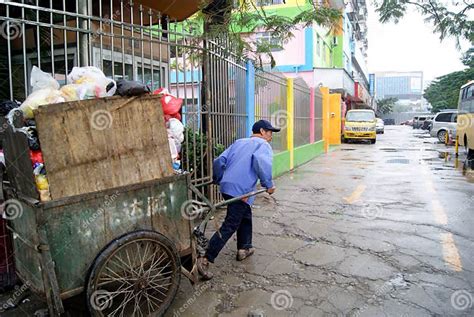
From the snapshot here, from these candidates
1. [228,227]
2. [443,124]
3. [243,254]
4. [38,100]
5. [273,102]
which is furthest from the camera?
[443,124]

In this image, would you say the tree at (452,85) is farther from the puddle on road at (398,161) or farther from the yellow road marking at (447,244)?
the yellow road marking at (447,244)

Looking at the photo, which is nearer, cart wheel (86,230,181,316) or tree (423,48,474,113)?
cart wheel (86,230,181,316)

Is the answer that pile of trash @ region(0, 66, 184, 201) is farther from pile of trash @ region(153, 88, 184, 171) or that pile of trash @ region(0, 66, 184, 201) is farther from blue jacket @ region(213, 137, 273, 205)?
blue jacket @ region(213, 137, 273, 205)

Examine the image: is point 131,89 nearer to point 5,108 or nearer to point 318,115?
point 5,108

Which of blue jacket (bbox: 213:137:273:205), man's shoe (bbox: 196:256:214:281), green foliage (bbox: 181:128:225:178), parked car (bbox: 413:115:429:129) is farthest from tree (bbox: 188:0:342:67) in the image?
parked car (bbox: 413:115:429:129)

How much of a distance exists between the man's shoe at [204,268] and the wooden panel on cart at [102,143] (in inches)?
48.1

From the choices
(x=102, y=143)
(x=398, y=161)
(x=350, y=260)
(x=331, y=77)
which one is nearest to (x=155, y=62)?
(x=102, y=143)

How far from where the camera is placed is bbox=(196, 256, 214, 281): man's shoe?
3.99 m

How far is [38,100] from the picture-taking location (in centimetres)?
290

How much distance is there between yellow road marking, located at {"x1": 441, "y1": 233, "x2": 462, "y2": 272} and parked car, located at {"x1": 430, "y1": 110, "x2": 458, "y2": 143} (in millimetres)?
19963

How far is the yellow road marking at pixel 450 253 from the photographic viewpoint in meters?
4.33

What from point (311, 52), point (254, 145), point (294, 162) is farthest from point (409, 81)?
point (254, 145)

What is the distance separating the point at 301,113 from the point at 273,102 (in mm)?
3138

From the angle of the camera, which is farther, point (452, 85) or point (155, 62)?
point (452, 85)
